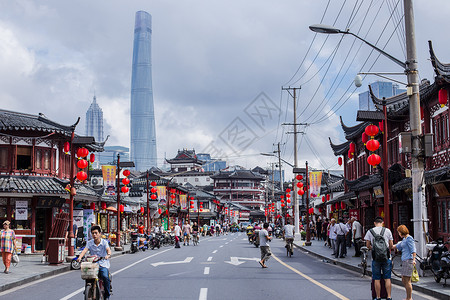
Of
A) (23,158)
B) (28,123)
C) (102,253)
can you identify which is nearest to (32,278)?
(102,253)

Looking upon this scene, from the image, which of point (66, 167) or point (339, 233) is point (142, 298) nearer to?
point (339, 233)

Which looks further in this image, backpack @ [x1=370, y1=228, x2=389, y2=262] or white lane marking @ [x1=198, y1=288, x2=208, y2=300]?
white lane marking @ [x1=198, y1=288, x2=208, y2=300]

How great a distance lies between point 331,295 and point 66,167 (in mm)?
25633

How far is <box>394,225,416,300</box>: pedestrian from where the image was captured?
11797 millimetres

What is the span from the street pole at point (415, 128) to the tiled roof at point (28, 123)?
20683mm

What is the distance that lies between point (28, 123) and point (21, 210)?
517cm

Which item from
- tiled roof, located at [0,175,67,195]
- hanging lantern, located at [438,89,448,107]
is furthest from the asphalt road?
tiled roof, located at [0,175,67,195]

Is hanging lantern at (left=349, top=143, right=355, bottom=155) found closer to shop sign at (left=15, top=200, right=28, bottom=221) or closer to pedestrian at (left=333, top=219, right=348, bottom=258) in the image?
pedestrian at (left=333, top=219, right=348, bottom=258)

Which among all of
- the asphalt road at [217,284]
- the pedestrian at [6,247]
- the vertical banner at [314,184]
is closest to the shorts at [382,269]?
the asphalt road at [217,284]

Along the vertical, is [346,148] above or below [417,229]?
above

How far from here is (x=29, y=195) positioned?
97.1 feet

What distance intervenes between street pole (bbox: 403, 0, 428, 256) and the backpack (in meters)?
5.04

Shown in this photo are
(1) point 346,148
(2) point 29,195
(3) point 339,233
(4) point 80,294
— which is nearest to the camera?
(4) point 80,294

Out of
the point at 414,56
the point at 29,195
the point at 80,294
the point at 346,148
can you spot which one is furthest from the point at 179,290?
the point at 346,148
